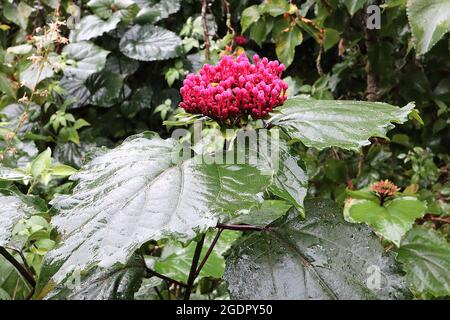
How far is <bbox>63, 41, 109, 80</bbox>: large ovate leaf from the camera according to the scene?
76.3 inches

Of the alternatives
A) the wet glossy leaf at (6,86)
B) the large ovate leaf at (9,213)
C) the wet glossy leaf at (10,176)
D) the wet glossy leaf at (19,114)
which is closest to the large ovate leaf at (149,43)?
the wet glossy leaf at (19,114)

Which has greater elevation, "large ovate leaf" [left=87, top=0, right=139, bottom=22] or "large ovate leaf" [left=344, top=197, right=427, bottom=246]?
"large ovate leaf" [left=87, top=0, right=139, bottom=22]

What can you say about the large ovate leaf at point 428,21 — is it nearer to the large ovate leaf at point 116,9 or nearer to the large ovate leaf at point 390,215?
the large ovate leaf at point 390,215

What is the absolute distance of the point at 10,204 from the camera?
2.16 feet

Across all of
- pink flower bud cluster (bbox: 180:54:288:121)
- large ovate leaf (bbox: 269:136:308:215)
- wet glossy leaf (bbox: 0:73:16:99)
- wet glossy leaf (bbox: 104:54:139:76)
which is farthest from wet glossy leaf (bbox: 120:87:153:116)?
large ovate leaf (bbox: 269:136:308:215)

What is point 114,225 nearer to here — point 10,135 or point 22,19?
point 10,135

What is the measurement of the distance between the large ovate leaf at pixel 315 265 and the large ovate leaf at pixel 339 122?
122 millimetres

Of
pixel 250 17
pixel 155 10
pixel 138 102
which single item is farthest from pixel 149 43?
pixel 250 17

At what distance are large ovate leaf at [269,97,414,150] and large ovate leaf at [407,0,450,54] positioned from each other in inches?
17.3

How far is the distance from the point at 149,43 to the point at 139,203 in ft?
5.62

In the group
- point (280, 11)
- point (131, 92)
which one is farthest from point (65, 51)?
point (280, 11)

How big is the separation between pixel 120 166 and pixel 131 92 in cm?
175

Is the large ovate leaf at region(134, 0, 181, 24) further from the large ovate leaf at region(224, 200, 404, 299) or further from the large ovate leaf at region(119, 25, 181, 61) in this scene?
the large ovate leaf at region(224, 200, 404, 299)

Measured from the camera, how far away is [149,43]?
212 cm
